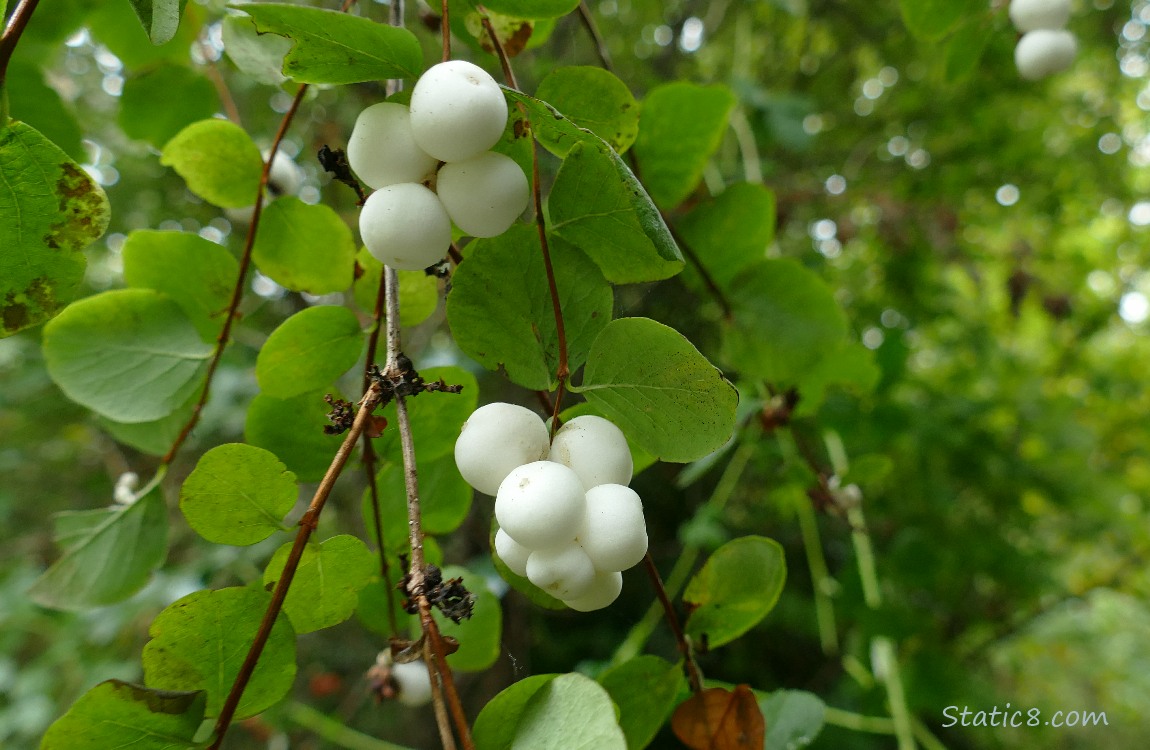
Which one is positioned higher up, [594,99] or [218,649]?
[594,99]

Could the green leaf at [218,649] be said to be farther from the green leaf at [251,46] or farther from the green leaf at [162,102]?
the green leaf at [162,102]

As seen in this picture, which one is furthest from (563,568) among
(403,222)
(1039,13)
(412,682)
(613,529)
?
(1039,13)

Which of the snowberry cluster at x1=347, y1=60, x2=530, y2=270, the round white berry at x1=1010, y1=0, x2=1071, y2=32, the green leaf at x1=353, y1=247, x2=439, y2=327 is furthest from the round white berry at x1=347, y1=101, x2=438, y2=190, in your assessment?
the round white berry at x1=1010, y1=0, x2=1071, y2=32

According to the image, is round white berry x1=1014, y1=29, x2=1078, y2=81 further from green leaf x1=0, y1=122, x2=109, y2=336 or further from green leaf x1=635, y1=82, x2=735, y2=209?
green leaf x1=0, y1=122, x2=109, y2=336

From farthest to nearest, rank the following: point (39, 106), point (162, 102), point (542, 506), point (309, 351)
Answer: point (162, 102) → point (39, 106) → point (309, 351) → point (542, 506)

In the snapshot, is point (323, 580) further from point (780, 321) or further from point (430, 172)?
point (780, 321)

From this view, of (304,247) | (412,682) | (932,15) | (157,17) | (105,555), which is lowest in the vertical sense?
(412,682)

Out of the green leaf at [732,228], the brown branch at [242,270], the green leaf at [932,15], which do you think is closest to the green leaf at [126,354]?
the brown branch at [242,270]
